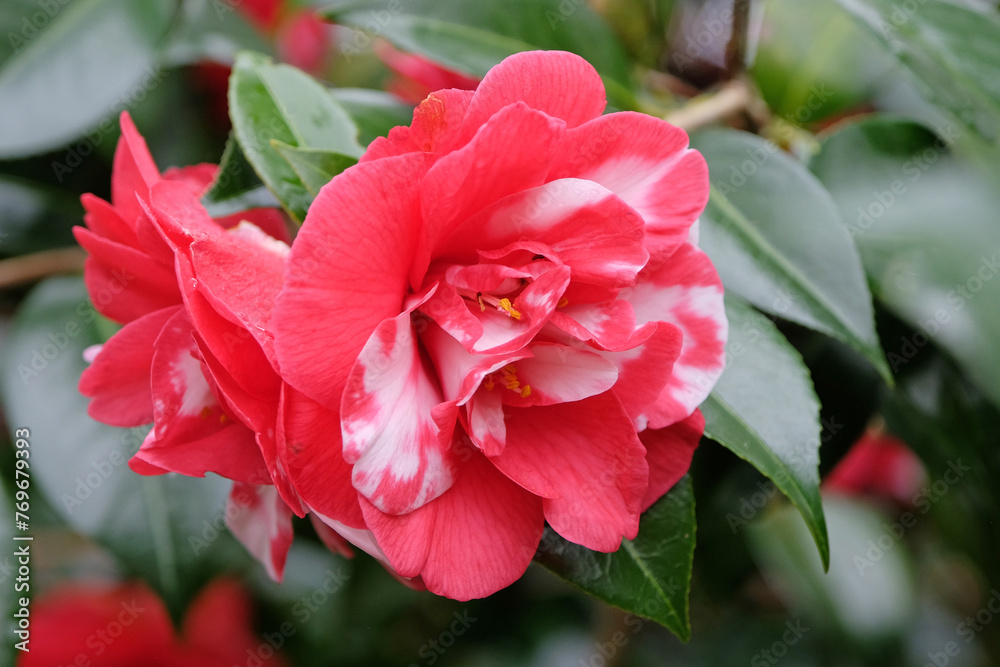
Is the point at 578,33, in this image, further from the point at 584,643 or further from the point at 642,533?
the point at 584,643

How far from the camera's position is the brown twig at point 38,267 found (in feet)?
2.99

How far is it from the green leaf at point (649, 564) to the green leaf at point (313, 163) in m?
0.28

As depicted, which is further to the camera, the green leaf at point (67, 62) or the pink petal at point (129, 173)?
the green leaf at point (67, 62)

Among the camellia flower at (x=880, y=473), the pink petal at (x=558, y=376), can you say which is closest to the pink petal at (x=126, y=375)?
the pink petal at (x=558, y=376)

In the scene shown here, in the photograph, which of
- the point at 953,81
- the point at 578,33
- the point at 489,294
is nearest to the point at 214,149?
the point at 578,33

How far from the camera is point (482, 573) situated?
16.4 inches

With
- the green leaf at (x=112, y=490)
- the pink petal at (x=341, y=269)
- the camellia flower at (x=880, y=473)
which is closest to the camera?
the pink petal at (x=341, y=269)

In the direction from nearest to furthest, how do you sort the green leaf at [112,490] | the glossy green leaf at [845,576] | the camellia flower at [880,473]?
the green leaf at [112,490] → the glossy green leaf at [845,576] → the camellia flower at [880,473]

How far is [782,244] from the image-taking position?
0.64 metres

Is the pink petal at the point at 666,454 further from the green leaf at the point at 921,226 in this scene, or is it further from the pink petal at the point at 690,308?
the green leaf at the point at 921,226

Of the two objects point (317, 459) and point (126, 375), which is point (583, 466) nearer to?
point (317, 459)

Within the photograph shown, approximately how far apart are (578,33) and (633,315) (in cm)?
51

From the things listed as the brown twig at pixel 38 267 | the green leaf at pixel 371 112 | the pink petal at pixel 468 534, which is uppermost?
the green leaf at pixel 371 112

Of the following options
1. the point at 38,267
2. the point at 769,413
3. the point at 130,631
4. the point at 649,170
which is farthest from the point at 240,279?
the point at 130,631
